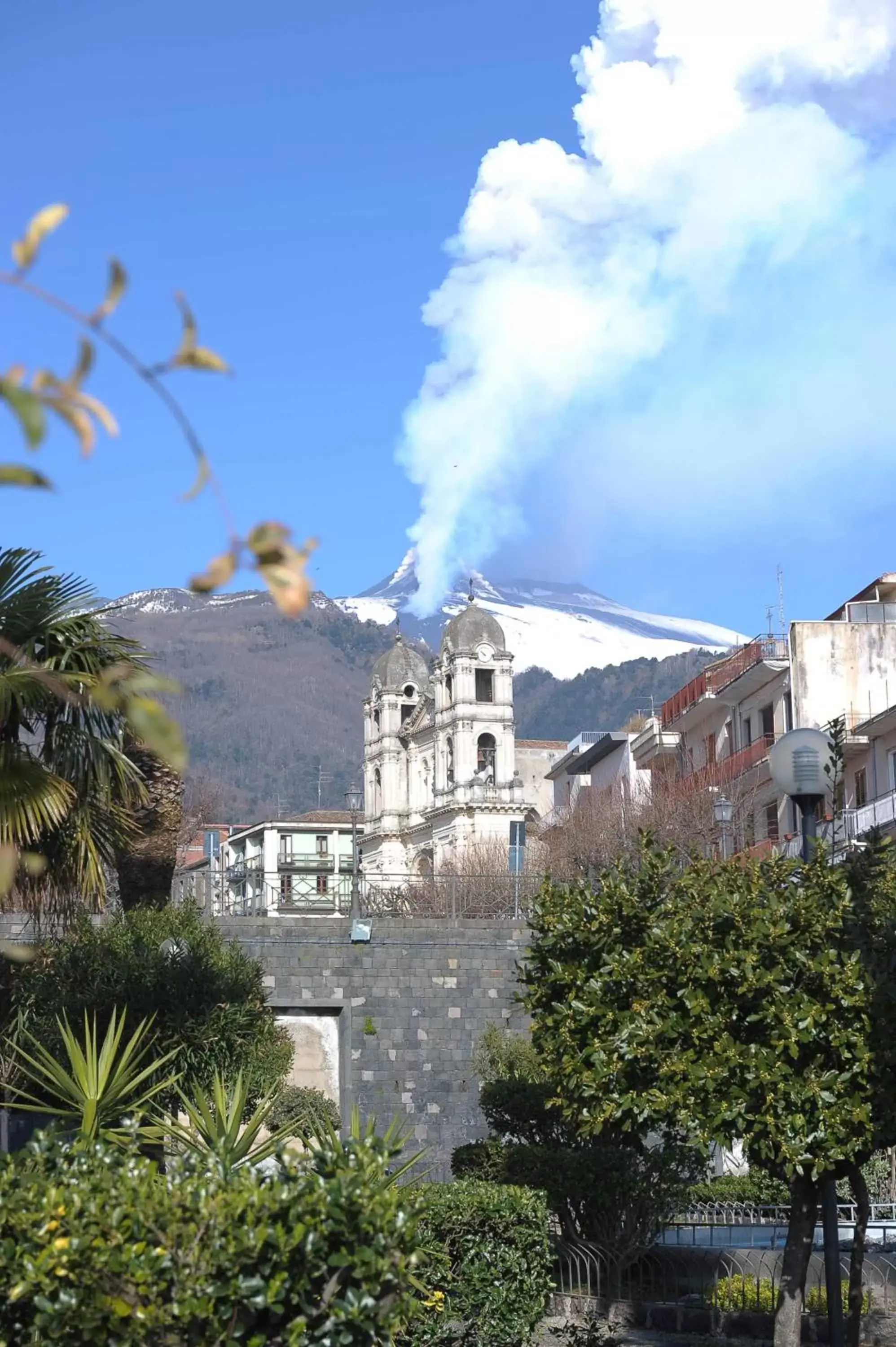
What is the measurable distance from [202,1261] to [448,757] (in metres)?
94.3

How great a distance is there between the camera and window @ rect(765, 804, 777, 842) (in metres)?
45.6

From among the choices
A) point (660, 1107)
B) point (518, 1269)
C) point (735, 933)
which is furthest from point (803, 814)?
point (518, 1269)

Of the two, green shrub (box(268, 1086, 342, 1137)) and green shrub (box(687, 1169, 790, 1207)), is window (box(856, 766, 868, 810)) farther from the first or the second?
green shrub (box(687, 1169, 790, 1207))

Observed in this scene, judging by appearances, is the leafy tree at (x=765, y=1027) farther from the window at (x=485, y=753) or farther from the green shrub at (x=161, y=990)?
the window at (x=485, y=753)

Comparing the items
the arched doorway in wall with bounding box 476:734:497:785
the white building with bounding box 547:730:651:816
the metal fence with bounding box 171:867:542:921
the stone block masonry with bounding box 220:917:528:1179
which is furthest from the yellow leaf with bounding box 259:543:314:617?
the arched doorway in wall with bounding box 476:734:497:785

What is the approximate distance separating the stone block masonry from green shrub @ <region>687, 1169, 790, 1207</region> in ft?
25.0

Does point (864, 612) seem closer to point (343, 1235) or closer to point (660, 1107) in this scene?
point (660, 1107)

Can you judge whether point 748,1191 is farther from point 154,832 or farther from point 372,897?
point 372,897

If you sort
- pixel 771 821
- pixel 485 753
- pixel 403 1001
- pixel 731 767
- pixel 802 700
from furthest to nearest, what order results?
1. pixel 485 753
2. pixel 731 767
3. pixel 771 821
4. pixel 802 700
5. pixel 403 1001

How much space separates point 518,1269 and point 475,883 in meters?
33.6

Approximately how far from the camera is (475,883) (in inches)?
1838

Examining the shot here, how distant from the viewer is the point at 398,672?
112500 millimetres

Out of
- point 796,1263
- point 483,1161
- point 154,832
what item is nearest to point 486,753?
point 483,1161

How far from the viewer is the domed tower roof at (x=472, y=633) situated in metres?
101
